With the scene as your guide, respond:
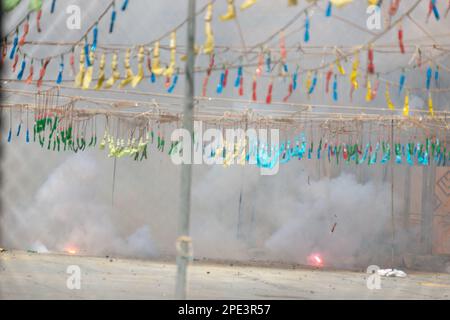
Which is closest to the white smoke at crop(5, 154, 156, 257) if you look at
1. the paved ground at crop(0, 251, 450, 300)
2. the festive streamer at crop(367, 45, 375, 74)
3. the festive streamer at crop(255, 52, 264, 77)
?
the paved ground at crop(0, 251, 450, 300)

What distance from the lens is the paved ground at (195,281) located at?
14484 millimetres

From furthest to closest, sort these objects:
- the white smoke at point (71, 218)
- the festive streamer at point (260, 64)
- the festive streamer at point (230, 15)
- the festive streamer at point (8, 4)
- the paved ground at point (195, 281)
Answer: the white smoke at point (71, 218) → the paved ground at point (195, 281) → the festive streamer at point (260, 64) → the festive streamer at point (8, 4) → the festive streamer at point (230, 15)

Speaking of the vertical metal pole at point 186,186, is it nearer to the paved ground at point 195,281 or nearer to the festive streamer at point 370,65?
the festive streamer at point 370,65

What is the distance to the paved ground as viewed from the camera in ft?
47.5

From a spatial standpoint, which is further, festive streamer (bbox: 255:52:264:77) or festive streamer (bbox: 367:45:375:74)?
festive streamer (bbox: 255:52:264:77)

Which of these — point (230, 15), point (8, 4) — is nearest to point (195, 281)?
point (8, 4)

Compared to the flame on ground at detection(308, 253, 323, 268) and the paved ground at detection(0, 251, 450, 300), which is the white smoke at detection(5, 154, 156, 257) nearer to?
the paved ground at detection(0, 251, 450, 300)

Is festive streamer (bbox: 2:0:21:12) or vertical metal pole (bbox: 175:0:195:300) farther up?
festive streamer (bbox: 2:0:21:12)

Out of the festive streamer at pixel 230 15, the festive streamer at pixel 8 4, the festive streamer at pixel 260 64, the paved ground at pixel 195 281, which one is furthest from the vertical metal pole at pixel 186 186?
the paved ground at pixel 195 281

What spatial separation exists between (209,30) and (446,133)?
17432 mm

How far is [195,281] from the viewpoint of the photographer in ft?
58.0

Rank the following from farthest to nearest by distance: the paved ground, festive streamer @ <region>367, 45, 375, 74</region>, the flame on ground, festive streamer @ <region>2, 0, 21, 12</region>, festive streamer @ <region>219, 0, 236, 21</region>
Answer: the flame on ground
the paved ground
festive streamer @ <region>2, 0, 21, 12</region>
festive streamer @ <region>367, 45, 375, 74</region>
festive streamer @ <region>219, 0, 236, 21</region>

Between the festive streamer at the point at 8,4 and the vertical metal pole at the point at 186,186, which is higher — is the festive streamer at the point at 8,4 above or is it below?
above
